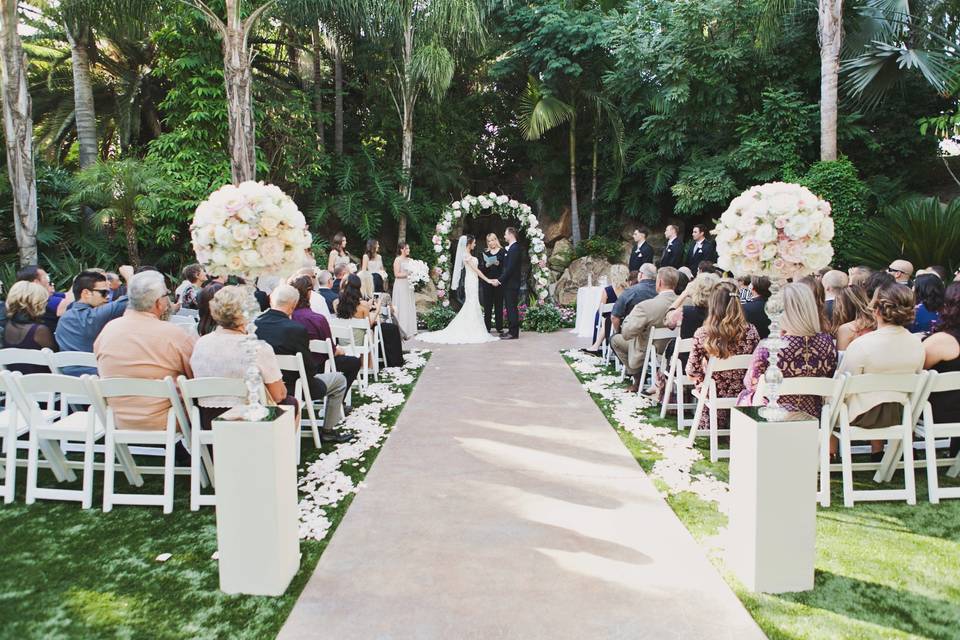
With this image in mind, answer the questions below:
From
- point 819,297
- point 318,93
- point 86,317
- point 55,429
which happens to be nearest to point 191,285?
point 86,317

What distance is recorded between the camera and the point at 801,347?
450 cm

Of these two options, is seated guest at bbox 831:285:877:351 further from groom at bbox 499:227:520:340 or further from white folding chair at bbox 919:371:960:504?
groom at bbox 499:227:520:340

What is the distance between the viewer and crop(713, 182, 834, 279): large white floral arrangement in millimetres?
3984

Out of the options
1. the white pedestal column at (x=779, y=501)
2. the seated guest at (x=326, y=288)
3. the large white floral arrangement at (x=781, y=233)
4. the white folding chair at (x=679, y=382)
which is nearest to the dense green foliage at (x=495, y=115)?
the seated guest at (x=326, y=288)

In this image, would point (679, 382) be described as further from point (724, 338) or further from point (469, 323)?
point (469, 323)

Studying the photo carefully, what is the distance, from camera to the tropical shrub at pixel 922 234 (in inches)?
357

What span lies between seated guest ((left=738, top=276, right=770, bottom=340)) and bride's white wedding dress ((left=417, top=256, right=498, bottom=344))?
6.15 m

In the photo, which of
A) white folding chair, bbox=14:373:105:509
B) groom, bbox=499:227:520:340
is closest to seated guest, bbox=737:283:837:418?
white folding chair, bbox=14:373:105:509

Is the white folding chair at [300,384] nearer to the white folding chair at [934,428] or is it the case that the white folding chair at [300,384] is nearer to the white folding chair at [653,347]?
the white folding chair at [653,347]

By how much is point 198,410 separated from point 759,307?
182 inches

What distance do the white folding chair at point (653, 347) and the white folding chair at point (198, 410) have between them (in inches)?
161

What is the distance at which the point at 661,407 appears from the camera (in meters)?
6.71

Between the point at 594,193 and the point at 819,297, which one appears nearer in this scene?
the point at 819,297

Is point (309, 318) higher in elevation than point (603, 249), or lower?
lower
